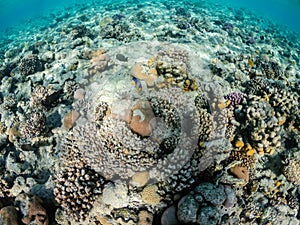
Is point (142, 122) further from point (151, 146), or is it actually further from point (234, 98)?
point (234, 98)

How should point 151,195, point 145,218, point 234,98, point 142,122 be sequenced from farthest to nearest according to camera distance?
point 234,98, point 142,122, point 151,195, point 145,218

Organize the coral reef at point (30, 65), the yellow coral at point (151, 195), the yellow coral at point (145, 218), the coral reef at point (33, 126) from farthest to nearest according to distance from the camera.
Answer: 1. the coral reef at point (30, 65)
2. the coral reef at point (33, 126)
3. the yellow coral at point (151, 195)
4. the yellow coral at point (145, 218)

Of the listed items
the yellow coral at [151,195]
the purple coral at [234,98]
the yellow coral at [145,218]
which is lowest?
the yellow coral at [145,218]

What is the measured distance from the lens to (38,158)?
6047 millimetres

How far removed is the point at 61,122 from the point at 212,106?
4167mm

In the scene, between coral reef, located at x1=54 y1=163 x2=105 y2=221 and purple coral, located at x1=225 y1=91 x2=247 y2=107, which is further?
purple coral, located at x1=225 y1=91 x2=247 y2=107

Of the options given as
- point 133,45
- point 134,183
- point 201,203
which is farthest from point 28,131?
point 133,45

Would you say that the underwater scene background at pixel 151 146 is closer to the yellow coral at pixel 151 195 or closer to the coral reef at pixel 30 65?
the yellow coral at pixel 151 195

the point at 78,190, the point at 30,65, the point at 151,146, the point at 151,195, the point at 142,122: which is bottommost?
the point at 78,190

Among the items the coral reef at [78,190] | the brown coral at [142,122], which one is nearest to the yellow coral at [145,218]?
the coral reef at [78,190]

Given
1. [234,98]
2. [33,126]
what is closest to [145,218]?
[234,98]

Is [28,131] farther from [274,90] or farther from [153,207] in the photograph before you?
[274,90]

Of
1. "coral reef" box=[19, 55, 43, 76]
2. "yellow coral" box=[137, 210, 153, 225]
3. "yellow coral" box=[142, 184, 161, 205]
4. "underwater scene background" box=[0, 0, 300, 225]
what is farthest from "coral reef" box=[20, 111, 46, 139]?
"yellow coral" box=[137, 210, 153, 225]

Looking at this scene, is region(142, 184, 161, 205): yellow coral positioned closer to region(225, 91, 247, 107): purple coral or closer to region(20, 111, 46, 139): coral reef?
region(225, 91, 247, 107): purple coral
